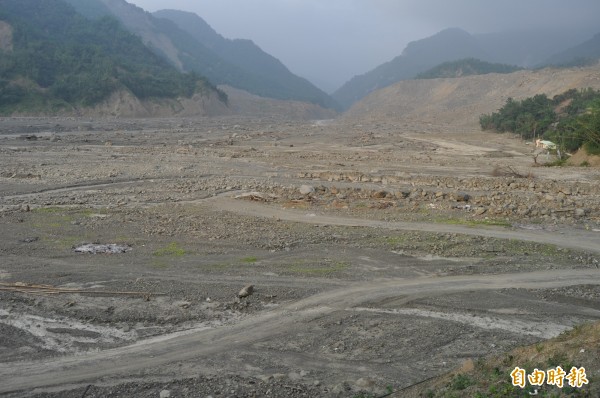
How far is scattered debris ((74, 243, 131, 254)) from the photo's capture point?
1337 centimetres

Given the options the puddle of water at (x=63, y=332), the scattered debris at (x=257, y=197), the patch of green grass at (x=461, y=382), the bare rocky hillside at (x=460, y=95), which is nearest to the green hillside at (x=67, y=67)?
the bare rocky hillside at (x=460, y=95)

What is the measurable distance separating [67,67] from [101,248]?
251 ft

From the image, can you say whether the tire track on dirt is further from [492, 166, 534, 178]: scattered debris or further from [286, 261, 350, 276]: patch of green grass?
[492, 166, 534, 178]: scattered debris

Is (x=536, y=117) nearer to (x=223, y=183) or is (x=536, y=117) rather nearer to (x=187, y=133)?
(x=187, y=133)

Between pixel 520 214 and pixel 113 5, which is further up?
pixel 113 5

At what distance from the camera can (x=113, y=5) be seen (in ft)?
615

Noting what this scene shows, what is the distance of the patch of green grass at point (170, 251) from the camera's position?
13.3 meters

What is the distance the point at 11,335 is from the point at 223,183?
594 inches

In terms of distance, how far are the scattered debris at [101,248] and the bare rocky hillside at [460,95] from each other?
59.1 m

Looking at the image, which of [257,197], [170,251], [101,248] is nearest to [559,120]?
[257,197]

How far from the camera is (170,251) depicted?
13.5 m

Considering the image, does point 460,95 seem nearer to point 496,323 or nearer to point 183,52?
point 496,323

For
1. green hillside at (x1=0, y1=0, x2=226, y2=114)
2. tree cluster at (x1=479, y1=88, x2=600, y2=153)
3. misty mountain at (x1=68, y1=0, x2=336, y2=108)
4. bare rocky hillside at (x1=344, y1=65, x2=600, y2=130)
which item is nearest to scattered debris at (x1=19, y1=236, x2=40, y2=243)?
tree cluster at (x1=479, y1=88, x2=600, y2=153)

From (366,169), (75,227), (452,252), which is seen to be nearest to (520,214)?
(452,252)
